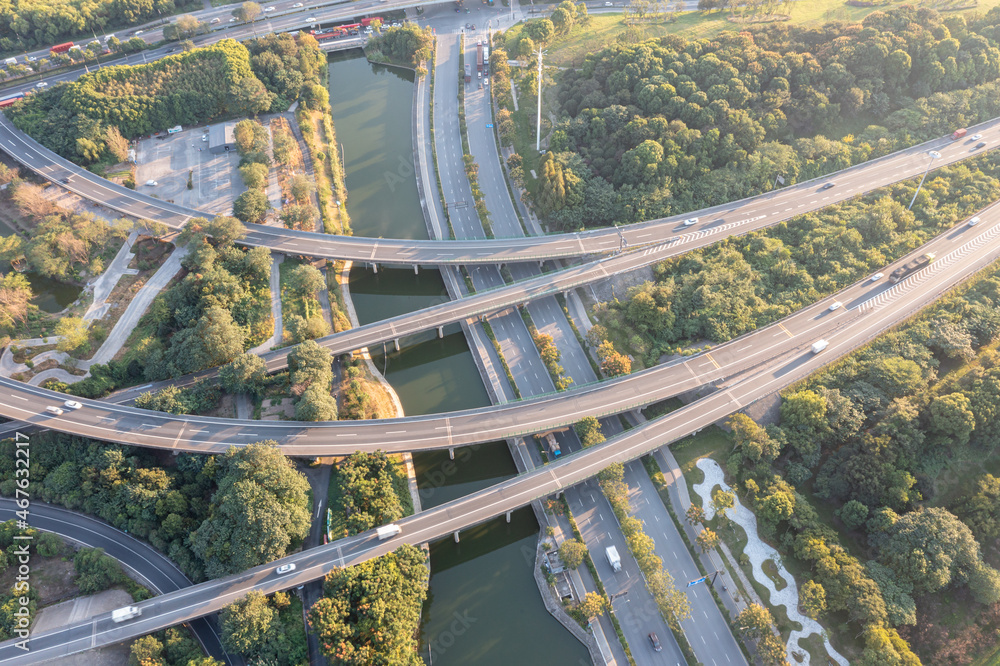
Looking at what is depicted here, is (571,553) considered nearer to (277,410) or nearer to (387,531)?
(387,531)

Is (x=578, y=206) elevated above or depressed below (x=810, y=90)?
below

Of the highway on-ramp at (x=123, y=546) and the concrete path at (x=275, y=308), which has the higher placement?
the concrete path at (x=275, y=308)

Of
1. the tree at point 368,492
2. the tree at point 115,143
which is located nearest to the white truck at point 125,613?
the tree at point 368,492

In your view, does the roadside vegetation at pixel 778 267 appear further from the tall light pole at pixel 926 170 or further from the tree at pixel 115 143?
the tree at pixel 115 143

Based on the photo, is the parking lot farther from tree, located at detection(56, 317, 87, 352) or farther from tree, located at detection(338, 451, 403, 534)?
tree, located at detection(338, 451, 403, 534)

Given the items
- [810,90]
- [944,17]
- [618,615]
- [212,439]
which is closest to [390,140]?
[212,439]

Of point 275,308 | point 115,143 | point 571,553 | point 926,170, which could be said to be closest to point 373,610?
point 571,553

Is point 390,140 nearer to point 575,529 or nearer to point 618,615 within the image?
point 575,529
